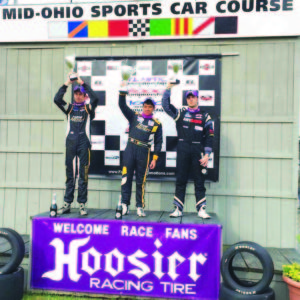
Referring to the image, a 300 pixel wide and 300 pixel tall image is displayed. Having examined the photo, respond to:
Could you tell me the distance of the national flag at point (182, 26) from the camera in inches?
163

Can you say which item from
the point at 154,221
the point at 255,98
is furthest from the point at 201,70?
the point at 154,221

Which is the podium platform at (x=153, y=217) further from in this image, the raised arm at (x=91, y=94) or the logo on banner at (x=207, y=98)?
the logo on banner at (x=207, y=98)

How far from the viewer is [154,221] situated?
3277mm

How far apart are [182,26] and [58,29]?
1.70 meters

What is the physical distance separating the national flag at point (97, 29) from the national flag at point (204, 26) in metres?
1.19

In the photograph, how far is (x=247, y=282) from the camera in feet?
9.58

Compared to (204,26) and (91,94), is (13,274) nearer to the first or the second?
(91,94)

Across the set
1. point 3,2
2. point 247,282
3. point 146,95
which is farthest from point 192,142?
point 3,2

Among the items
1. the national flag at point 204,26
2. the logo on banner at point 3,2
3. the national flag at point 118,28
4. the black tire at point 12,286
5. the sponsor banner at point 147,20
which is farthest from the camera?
the logo on banner at point 3,2

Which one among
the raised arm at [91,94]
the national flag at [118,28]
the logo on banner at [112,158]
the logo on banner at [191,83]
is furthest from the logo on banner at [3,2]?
the logo on banner at [191,83]

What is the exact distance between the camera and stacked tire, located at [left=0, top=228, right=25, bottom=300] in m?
2.92

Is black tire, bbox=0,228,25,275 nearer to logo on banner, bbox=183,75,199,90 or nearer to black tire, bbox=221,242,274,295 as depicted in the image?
black tire, bbox=221,242,274,295

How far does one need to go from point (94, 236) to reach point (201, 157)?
146 centimetres

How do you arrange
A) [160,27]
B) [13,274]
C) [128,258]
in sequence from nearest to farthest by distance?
[13,274] → [128,258] → [160,27]
